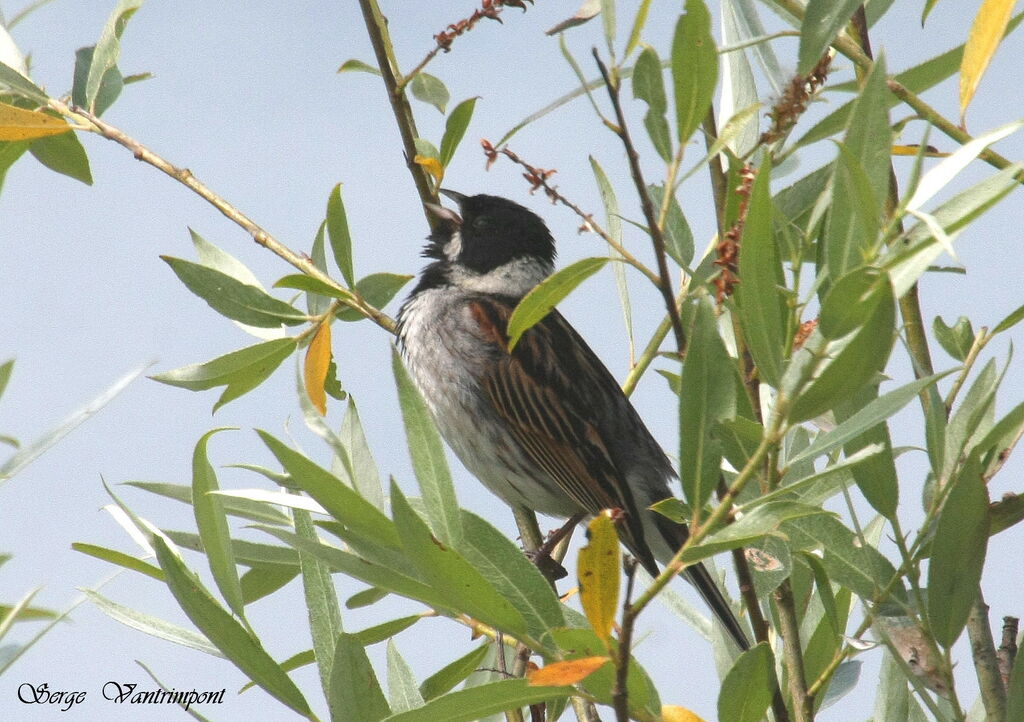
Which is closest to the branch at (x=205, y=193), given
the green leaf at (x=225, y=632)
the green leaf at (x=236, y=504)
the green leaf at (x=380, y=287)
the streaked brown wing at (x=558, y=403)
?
the green leaf at (x=380, y=287)

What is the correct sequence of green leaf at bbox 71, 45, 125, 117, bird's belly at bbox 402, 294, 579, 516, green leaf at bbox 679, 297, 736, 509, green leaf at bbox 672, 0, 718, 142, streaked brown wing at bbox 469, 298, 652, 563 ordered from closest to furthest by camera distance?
green leaf at bbox 679, 297, 736, 509, green leaf at bbox 672, 0, 718, 142, green leaf at bbox 71, 45, 125, 117, streaked brown wing at bbox 469, 298, 652, 563, bird's belly at bbox 402, 294, 579, 516

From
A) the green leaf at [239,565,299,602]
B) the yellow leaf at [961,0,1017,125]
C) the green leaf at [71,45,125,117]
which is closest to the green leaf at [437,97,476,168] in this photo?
the green leaf at [71,45,125,117]

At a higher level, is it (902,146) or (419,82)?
(419,82)

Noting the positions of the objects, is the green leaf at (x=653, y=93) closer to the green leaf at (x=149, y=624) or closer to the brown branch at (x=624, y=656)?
the brown branch at (x=624, y=656)

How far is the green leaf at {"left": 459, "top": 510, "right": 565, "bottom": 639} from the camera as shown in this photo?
1.32 m

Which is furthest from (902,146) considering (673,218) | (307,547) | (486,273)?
(486,273)

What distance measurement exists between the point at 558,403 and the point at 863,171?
2.35 metres

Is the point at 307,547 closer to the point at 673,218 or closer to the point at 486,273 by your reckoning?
the point at 673,218

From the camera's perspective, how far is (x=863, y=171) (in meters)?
1.15

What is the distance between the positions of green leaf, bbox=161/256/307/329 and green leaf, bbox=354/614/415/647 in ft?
2.05

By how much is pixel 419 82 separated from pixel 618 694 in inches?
66.0

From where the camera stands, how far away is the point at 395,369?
4.08ft

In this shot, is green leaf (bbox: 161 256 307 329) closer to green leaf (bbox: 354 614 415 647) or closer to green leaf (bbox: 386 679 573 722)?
green leaf (bbox: 354 614 415 647)

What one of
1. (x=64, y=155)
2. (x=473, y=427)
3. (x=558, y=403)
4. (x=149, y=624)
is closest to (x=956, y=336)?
(x=149, y=624)
